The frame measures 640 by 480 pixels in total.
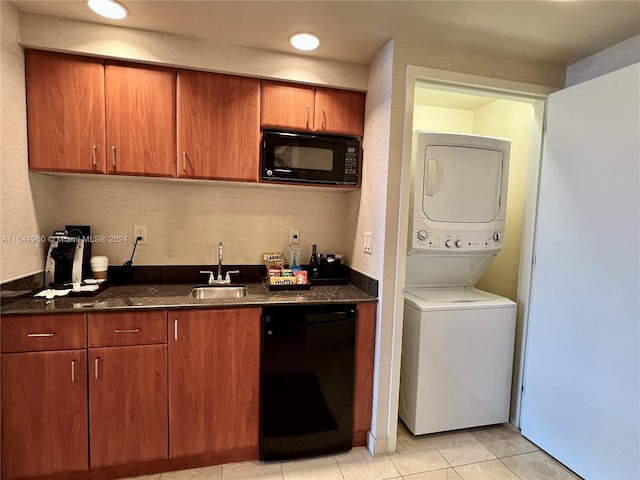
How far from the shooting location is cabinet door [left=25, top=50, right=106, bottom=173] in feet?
5.76

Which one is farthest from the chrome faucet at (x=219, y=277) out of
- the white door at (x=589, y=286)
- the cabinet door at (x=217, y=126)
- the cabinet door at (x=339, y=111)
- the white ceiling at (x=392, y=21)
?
the white door at (x=589, y=286)

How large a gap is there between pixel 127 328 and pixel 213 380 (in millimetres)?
511

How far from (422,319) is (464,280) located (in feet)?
2.11

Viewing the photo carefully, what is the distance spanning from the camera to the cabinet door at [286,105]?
2.03 meters

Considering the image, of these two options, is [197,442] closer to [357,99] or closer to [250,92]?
[250,92]

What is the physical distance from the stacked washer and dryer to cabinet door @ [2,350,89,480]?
1.80 meters

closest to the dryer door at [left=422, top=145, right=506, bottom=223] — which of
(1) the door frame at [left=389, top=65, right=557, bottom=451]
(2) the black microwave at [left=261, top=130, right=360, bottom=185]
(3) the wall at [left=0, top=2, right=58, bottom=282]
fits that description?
(1) the door frame at [left=389, top=65, right=557, bottom=451]

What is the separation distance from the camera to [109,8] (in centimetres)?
159

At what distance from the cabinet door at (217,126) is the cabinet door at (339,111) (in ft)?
1.26

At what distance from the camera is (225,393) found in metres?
1.80

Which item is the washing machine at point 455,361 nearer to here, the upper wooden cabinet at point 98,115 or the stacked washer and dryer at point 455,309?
the stacked washer and dryer at point 455,309

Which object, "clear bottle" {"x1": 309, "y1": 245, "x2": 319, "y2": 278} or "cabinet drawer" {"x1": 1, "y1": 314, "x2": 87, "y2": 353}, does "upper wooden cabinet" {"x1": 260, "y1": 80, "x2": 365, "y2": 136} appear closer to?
"clear bottle" {"x1": 309, "y1": 245, "x2": 319, "y2": 278}

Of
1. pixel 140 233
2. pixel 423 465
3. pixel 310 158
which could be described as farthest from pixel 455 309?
pixel 140 233

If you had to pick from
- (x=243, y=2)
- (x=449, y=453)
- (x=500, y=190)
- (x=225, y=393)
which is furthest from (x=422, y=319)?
(x=243, y=2)
